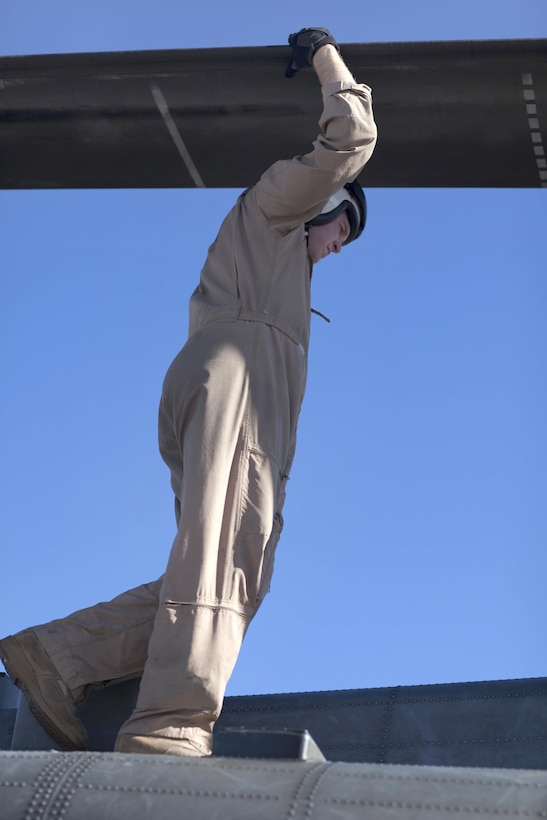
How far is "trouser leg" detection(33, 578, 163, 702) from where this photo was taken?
4.50m

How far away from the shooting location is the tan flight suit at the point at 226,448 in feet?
13.3

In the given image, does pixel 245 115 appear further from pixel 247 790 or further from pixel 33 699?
pixel 247 790

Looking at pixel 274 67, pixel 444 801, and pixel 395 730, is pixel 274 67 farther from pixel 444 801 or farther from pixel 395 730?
pixel 444 801

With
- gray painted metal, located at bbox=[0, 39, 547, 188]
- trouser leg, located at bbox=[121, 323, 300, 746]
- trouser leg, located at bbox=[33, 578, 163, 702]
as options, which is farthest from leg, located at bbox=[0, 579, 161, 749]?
gray painted metal, located at bbox=[0, 39, 547, 188]

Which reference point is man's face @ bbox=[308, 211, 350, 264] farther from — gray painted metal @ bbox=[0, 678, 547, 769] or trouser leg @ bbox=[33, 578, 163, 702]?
gray painted metal @ bbox=[0, 678, 547, 769]

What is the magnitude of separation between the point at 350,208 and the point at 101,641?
2.11 m

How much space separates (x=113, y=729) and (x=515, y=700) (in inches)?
66.5

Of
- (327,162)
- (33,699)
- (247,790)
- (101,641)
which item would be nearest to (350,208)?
(327,162)

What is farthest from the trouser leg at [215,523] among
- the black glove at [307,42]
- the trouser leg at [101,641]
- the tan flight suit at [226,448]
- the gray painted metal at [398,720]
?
the black glove at [307,42]

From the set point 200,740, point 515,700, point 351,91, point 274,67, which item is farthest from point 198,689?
point 274,67

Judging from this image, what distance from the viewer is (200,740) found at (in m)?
3.98

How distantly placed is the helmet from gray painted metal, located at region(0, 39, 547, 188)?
3.26ft

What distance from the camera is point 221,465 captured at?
4273 millimetres

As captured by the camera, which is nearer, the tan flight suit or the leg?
the tan flight suit
